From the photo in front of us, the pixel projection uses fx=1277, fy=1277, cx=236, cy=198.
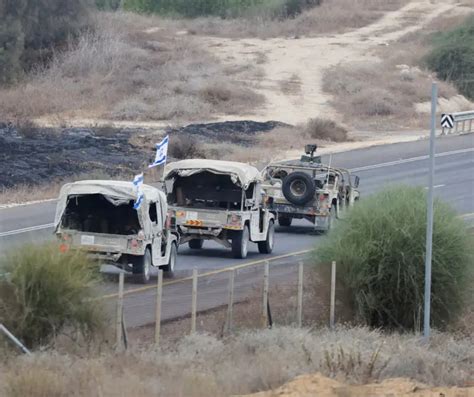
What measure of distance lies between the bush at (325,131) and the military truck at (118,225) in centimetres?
2771

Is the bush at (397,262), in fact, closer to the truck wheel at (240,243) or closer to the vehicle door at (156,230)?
the vehicle door at (156,230)

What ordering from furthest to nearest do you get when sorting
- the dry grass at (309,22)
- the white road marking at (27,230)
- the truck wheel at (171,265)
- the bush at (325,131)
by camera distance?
1. the dry grass at (309,22)
2. the bush at (325,131)
3. the white road marking at (27,230)
4. the truck wheel at (171,265)

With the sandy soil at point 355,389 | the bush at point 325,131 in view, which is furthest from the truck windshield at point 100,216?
the bush at point 325,131

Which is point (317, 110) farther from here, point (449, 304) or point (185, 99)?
point (449, 304)

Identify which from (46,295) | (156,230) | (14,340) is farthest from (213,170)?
(14,340)

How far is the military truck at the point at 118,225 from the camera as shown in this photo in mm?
24328

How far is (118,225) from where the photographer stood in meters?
25.6

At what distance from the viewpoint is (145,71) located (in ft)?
232

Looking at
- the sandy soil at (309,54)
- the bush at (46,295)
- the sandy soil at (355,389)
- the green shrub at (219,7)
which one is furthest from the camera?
the green shrub at (219,7)

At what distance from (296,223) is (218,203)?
650 cm

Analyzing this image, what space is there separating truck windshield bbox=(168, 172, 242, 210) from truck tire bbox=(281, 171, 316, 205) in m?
3.33

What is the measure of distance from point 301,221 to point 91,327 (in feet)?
59.9

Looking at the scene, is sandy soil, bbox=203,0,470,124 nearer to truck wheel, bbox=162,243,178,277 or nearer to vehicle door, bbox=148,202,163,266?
truck wheel, bbox=162,243,178,277

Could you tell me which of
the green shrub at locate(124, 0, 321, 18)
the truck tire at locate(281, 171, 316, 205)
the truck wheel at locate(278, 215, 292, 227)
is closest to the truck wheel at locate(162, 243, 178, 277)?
the truck tire at locate(281, 171, 316, 205)
